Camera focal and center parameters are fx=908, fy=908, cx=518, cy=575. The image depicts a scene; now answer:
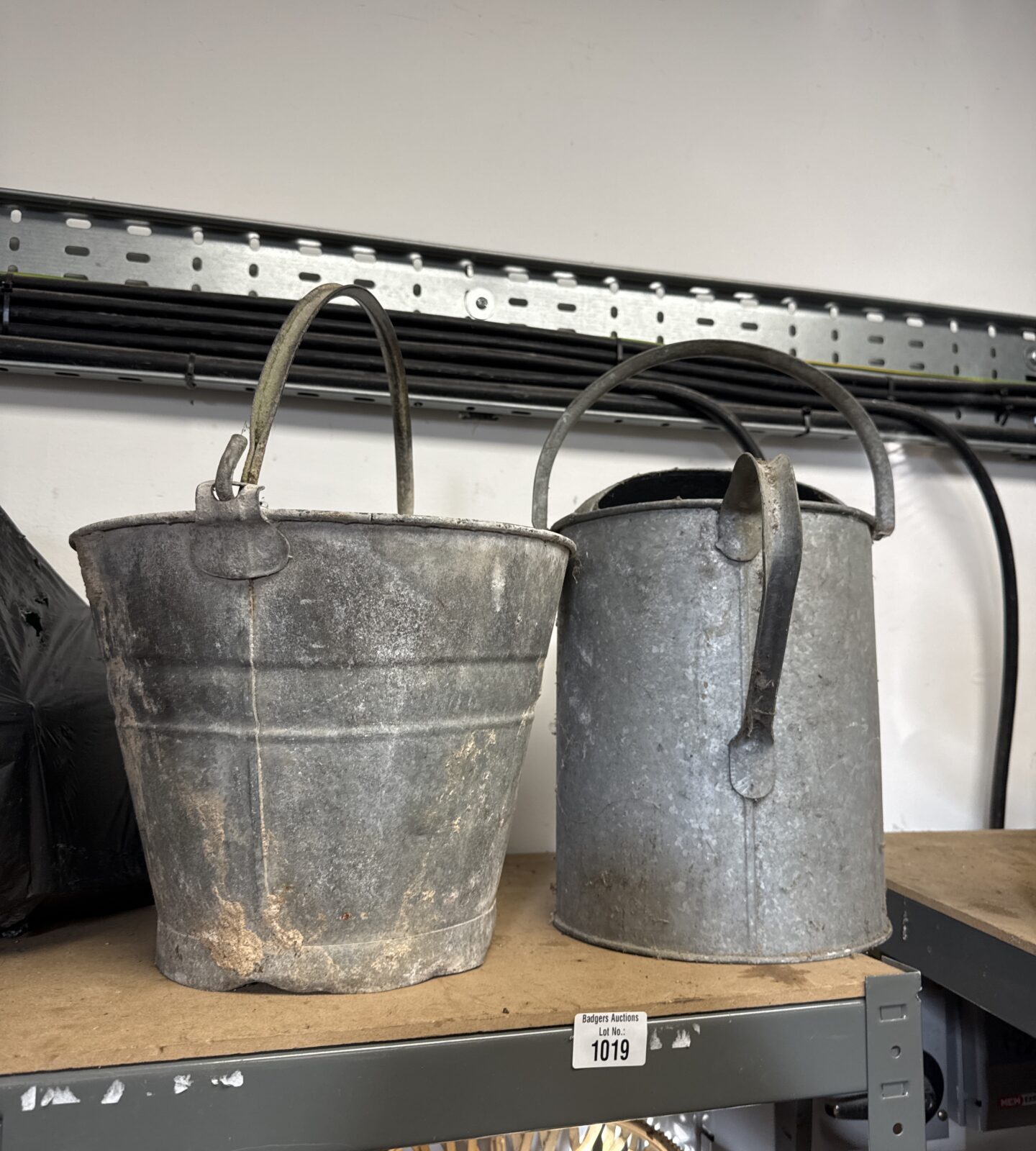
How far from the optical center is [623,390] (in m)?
1.27

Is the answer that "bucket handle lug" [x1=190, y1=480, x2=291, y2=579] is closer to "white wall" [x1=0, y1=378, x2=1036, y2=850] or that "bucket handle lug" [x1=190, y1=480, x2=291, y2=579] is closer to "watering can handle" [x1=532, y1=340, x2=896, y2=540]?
"watering can handle" [x1=532, y1=340, x2=896, y2=540]

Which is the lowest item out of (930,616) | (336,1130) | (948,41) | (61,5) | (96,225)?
(336,1130)

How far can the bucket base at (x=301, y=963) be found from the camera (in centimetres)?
67

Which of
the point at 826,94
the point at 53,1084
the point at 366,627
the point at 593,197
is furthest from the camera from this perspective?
the point at 826,94

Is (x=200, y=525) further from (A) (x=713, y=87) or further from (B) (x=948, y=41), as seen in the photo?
(B) (x=948, y=41)

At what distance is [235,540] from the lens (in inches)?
25.0

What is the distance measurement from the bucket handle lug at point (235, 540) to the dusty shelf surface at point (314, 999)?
306 millimetres

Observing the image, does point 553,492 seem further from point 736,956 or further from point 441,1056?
point 441,1056

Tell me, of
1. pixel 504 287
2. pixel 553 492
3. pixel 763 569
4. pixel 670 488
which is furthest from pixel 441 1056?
pixel 504 287

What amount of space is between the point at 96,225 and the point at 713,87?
96 centimetres

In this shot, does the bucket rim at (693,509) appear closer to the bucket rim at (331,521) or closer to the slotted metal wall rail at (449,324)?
the bucket rim at (331,521)

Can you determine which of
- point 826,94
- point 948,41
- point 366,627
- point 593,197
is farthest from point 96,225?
point 948,41

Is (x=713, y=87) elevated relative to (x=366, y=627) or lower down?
elevated

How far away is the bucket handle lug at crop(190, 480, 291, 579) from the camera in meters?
0.62
